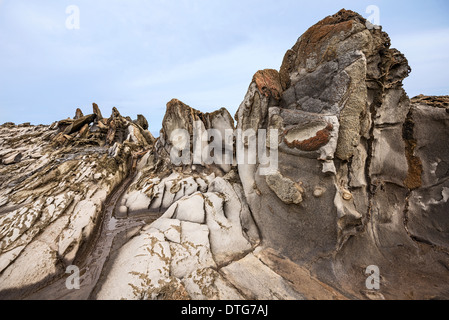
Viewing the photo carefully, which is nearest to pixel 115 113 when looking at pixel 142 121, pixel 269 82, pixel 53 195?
pixel 142 121

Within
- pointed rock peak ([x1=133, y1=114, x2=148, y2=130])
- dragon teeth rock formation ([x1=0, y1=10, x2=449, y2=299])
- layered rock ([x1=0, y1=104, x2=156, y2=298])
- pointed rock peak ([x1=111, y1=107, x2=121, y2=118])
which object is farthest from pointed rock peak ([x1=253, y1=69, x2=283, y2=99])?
pointed rock peak ([x1=133, y1=114, x2=148, y2=130])

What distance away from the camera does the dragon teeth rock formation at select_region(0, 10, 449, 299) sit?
11.8ft

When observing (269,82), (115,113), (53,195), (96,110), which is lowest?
(53,195)

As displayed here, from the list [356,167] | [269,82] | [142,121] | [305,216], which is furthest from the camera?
[142,121]

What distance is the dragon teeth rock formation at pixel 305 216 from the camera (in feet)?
11.8

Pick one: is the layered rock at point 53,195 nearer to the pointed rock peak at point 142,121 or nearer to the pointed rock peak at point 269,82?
the pointed rock peak at point 142,121

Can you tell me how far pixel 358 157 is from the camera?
173 inches

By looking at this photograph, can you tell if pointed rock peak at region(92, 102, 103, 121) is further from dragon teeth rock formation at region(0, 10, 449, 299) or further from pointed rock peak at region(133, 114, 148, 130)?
dragon teeth rock formation at region(0, 10, 449, 299)

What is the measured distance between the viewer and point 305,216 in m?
4.25

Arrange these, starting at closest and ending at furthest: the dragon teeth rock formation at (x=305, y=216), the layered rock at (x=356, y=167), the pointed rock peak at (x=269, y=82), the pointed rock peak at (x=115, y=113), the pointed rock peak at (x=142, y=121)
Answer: the dragon teeth rock formation at (x=305, y=216)
the layered rock at (x=356, y=167)
the pointed rock peak at (x=269, y=82)
the pointed rock peak at (x=115, y=113)
the pointed rock peak at (x=142, y=121)

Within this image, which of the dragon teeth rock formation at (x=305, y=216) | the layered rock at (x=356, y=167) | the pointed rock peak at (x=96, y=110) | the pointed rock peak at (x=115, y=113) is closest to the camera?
the dragon teeth rock formation at (x=305, y=216)

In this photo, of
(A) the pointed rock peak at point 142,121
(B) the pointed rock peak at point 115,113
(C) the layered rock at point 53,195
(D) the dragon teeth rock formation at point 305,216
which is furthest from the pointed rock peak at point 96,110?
(D) the dragon teeth rock formation at point 305,216

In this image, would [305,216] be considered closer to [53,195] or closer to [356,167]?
[356,167]
